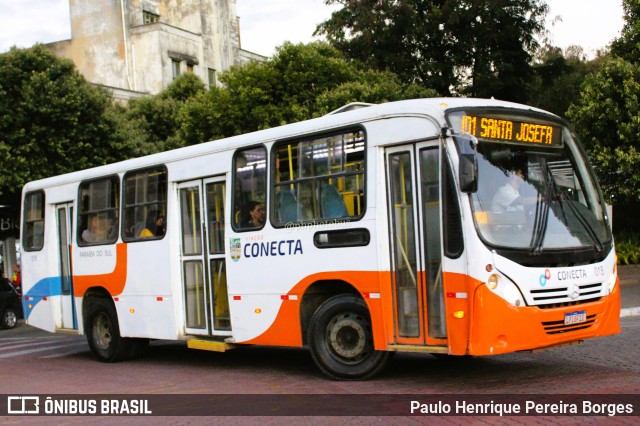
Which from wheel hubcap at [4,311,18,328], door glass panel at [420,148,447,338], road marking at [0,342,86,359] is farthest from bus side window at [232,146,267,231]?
wheel hubcap at [4,311,18,328]

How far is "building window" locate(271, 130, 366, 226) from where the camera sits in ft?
31.1

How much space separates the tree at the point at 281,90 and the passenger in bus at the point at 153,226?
1421cm

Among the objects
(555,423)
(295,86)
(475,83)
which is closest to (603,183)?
(295,86)

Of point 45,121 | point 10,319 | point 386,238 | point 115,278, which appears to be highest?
point 45,121

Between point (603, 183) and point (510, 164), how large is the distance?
55.9 feet

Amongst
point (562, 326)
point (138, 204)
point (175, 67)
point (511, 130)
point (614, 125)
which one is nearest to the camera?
point (562, 326)

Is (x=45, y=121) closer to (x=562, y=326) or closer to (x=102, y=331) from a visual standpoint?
(x=102, y=331)

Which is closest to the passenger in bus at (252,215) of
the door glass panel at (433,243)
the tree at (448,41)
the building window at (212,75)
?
the door glass panel at (433,243)

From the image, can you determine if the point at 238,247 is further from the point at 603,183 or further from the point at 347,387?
the point at 603,183

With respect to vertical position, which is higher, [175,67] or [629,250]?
[175,67]

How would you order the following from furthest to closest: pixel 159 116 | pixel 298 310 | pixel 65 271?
pixel 159 116
pixel 65 271
pixel 298 310

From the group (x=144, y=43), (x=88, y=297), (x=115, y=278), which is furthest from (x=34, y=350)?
(x=144, y=43)

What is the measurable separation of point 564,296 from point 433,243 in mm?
1453

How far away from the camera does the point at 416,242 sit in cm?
888
